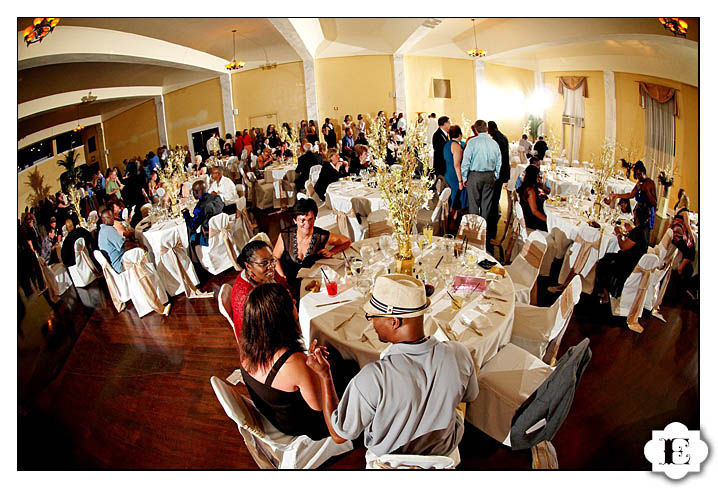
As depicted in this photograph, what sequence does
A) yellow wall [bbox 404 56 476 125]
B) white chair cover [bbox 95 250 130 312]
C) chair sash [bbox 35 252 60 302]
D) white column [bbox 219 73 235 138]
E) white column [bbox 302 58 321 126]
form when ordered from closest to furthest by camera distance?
chair sash [bbox 35 252 60 302] → white chair cover [bbox 95 250 130 312] → white column [bbox 219 73 235 138] → white column [bbox 302 58 321 126] → yellow wall [bbox 404 56 476 125]

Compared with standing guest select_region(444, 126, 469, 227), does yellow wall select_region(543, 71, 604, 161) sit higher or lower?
higher

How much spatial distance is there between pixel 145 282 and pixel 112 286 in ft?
1.08

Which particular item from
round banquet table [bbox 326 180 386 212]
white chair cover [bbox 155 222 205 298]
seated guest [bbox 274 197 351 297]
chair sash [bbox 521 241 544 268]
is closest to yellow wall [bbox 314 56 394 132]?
seated guest [bbox 274 197 351 297]

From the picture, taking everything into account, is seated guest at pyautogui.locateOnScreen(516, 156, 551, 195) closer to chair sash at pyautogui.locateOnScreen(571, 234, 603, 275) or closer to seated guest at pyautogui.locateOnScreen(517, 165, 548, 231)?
seated guest at pyautogui.locateOnScreen(517, 165, 548, 231)

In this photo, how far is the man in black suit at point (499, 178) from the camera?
154 inches

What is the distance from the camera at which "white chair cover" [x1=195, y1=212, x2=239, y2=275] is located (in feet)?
12.0

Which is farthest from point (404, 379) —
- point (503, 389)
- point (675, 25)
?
point (675, 25)

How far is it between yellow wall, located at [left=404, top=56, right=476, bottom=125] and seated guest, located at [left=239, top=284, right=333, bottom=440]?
222 centimetres

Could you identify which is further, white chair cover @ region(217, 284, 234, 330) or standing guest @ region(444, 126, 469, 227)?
standing guest @ region(444, 126, 469, 227)

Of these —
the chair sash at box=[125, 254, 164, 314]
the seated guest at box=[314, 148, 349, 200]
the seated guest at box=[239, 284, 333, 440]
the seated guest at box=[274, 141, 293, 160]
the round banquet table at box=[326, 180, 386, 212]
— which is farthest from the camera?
the round banquet table at box=[326, 180, 386, 212]

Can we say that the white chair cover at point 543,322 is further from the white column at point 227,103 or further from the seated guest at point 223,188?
the white column at point 227,103

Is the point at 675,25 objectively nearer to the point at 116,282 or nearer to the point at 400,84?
the point at 400,84

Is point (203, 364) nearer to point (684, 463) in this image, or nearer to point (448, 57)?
point (448, 57)
